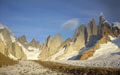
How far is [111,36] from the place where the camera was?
60.4m

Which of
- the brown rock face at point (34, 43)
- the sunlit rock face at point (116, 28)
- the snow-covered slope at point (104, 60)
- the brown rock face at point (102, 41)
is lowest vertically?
the snow-covered slope at point (104, 60)

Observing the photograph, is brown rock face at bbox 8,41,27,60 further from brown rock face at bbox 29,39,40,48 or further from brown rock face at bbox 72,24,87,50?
brown rock face at bbox 29,39,40,48

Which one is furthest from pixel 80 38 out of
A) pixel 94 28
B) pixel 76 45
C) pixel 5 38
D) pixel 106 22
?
pixel 5 38

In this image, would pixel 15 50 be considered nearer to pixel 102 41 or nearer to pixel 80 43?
pixel 80 43

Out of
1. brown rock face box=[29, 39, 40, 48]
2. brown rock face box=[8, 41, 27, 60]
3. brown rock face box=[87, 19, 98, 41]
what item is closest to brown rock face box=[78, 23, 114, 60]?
brown rock face box=[87, 19, 98, 41]

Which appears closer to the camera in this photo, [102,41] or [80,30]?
[102,41]

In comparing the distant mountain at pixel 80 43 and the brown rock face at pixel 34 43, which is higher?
the brown rock face at pixel 34 43

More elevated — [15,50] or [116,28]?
[116,28]

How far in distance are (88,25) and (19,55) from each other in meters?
60.2

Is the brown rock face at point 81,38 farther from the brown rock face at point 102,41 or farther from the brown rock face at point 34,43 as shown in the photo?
the brown rock face at point 34,43

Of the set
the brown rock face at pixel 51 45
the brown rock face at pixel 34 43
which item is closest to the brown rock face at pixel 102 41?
the brown rock face at pixel 51 45

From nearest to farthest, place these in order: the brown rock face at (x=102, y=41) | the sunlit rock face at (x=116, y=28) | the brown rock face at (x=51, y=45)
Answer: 1. the brown rock face at (x=102, y=41)
2. the sunlit rock face at (x=116, y=28)
3. the brown rock face at (x=51, y=45)

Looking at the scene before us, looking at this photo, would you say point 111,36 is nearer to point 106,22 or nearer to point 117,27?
point 117,27

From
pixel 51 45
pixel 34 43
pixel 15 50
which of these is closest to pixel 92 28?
pixel 51 45
